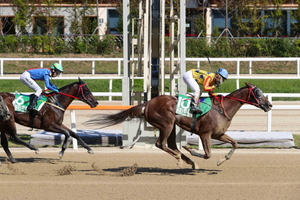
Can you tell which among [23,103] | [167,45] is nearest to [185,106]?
[23,103]

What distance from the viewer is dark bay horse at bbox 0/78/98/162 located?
798 cm

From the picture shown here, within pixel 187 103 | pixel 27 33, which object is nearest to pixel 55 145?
pixel 187 103

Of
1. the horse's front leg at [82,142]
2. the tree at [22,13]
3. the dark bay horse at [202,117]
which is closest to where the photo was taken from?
the dark bay horse at [202,117]

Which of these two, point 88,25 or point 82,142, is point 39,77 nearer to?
point 82,142

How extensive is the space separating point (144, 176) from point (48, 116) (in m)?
1.97

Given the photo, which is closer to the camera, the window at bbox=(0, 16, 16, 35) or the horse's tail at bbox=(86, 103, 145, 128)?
the horse's tail at bbox=(86, 103, 145, 128)

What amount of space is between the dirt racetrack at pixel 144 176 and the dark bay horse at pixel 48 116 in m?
0.32

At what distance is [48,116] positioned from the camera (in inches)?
320

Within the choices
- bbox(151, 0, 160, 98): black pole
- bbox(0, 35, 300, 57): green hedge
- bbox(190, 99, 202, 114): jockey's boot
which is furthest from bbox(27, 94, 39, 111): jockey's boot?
bbox(0, 35, 300, 57): green hedge

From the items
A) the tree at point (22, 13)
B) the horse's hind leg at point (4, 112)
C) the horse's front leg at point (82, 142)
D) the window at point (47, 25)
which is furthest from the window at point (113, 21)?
the horse's hind leg at point (4, 112)

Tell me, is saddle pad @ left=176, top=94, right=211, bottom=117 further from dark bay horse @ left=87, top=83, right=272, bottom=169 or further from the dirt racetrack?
the dirt racetrack

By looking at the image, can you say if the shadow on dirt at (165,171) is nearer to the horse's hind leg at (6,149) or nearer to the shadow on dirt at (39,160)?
the shadow on dirt at (39,160)

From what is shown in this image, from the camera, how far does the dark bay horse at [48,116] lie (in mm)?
7980

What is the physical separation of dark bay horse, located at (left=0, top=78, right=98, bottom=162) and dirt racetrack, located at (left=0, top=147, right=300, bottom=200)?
32 centimetres
